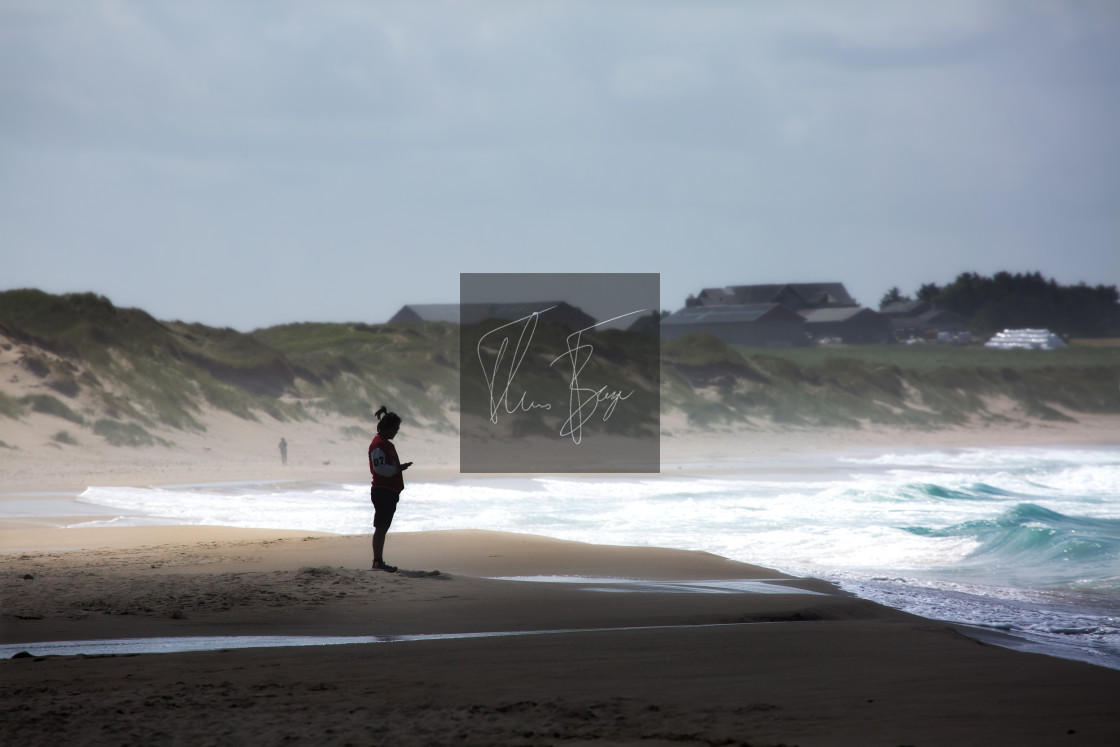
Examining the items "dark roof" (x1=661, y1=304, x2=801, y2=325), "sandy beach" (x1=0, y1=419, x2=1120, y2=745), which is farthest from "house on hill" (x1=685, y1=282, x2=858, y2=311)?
"sandy beach" (x1=0, y1=419, x2=1120, y2=745)

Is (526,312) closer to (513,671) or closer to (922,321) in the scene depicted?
(513,671)

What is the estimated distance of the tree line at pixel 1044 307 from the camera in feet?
273

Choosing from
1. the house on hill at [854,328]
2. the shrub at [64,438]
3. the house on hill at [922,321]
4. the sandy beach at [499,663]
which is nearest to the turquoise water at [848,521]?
the sandy beach at [499,663]

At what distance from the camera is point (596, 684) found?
16.9 ft

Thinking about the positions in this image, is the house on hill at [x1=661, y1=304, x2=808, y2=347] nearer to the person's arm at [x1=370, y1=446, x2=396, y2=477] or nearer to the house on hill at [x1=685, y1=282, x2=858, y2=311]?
the house on hill at [x1=685, y1=282, x2=858, y2=311]

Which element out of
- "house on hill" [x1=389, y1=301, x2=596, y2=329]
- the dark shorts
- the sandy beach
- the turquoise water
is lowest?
the turquoise water

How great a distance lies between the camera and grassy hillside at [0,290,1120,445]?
1189 inches

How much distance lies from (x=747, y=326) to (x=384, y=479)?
61.5m

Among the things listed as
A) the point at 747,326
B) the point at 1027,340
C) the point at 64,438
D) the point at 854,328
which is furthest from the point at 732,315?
A: the point at 64,438

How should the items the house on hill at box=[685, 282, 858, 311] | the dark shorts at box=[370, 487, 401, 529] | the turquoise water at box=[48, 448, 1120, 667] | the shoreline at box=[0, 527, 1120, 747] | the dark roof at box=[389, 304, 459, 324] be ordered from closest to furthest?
the shoreline at box=[0, 527, 1120, 747] → the dark shorts at box=[370, 487, 401, 529] → the turquoise water at box=[48, 448, 1120, 667] → the dark roof at box=[389, 304, 459, 324] → the house on hill at box=[685, 282, 858, 311]


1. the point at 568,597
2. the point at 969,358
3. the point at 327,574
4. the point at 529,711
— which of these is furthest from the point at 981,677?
the point at 969,358

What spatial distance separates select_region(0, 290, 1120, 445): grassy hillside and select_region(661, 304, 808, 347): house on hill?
172 inches

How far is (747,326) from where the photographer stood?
68562 mm

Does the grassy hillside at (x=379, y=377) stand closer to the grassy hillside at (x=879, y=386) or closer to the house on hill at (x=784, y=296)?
the grassy hillside at (x=879, y=386)
